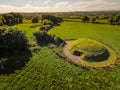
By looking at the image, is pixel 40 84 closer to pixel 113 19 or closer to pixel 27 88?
pixel 27 88

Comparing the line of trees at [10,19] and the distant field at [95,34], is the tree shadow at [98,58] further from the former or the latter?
the line of trees at [10,19]

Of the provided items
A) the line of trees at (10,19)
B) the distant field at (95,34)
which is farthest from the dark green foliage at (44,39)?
the line of trees at (10,19)

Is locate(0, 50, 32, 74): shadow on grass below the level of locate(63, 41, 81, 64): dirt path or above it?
above

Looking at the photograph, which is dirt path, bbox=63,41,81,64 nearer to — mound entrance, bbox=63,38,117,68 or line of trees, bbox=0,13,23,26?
mound entrance, bbox=63,38,117,68

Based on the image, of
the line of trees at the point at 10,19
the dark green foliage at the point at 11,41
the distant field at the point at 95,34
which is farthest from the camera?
the line of trees at the point at 10,19

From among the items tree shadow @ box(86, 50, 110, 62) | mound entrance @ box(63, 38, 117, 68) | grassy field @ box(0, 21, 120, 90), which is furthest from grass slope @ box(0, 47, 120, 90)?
tree shadow @ box(86, 50, 110, 62)

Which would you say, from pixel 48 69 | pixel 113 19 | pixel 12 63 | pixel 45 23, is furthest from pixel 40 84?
pixel 113 19
